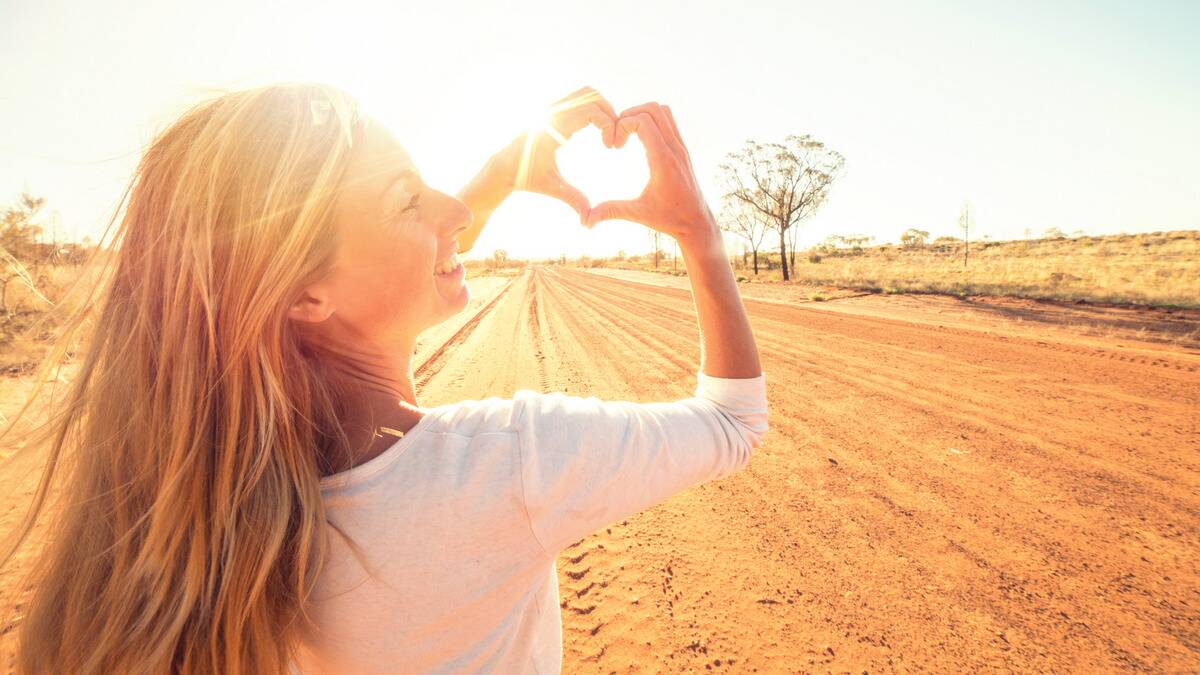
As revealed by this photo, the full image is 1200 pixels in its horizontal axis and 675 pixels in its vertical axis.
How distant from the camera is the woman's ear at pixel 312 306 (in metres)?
0.81

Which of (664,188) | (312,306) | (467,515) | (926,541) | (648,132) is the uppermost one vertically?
(648,132)

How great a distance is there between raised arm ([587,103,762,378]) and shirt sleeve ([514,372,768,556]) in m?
0.19

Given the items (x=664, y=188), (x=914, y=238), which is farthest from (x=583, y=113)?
(x=914, y=238)

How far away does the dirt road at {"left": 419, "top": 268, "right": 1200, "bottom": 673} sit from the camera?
7.82 feet

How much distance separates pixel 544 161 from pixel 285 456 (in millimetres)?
917

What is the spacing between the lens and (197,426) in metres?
0.73

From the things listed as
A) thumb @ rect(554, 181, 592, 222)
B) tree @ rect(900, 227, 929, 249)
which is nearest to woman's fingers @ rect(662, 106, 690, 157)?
thumb @ rect(554, 181, 592, 222)

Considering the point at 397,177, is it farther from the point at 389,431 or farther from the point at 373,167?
the point at 389,431

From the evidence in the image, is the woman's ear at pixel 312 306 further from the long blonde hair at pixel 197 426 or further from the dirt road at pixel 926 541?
the dirt road at pixel 926 541

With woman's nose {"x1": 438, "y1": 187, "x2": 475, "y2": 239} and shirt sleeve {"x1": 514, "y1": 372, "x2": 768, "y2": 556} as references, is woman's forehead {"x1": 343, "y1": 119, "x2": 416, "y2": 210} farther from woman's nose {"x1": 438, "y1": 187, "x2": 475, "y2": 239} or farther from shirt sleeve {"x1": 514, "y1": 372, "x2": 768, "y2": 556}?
shirt sleeve {"x1": 514, "y1": 372, "x2": 768, "y2": 556}

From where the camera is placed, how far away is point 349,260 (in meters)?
0.84

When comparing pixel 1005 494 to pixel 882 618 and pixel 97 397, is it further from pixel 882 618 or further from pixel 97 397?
pixel 97 397

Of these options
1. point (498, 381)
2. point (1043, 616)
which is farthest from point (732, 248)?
point (1043, 616)

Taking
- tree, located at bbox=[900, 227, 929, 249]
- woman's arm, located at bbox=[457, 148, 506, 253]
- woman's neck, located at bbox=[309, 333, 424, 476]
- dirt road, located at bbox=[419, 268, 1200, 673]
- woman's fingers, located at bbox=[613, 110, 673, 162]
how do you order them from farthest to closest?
1. tree, located at bbox=[900, 227, 929, 249]
2. dirt road, located at bbox=[419, 268, 1200, 673]
3. woman's arm, located at bbox=[457, 148, 506, 253]
4. woman's fingers, located at bbox=[613, 110, 673, 162]
5. woman's neck, located at bbox=[309, 333, 424, 476]
